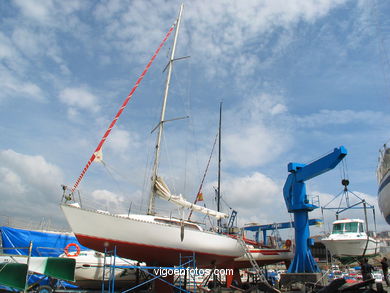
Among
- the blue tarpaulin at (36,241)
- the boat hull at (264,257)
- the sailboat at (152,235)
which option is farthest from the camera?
the boat hull at (264,257)

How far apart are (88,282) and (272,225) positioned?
50.6ft

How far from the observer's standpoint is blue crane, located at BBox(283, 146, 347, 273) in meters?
15.3

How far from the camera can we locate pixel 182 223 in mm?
13828

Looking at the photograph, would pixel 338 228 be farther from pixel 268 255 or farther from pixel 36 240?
pixel 36 240

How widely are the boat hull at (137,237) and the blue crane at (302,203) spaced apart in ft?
15.0

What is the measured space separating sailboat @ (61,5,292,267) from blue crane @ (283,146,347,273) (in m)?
3.19

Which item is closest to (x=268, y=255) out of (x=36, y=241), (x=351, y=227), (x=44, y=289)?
(x=351, y=227)

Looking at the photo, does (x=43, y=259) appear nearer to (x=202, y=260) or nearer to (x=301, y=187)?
(x=202, y=260)

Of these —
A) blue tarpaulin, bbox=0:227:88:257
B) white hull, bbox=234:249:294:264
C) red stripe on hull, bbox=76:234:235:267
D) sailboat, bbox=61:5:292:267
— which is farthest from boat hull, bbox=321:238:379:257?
blue tarpaulin, bbox=0:227:88:257

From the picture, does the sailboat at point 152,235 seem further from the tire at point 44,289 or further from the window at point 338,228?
the window at point 338,228

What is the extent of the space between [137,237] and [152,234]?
→ 0.62 metres

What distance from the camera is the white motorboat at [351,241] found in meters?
17.7

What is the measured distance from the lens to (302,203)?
52.3 ft

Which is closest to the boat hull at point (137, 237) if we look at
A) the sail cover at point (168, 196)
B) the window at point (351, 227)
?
the sail cover at point (168, 196)
